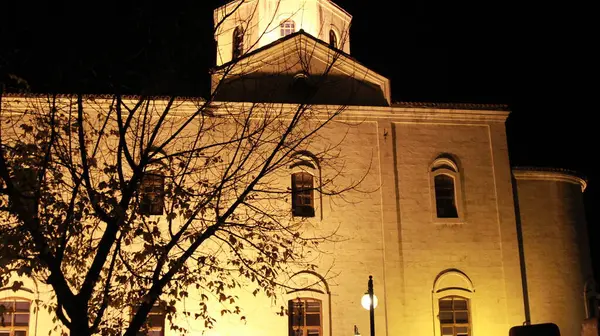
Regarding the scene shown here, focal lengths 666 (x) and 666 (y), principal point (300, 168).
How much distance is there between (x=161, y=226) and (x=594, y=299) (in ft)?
47.8

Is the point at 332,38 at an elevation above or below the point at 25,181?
above

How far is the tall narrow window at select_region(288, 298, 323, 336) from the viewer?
19.3 meters

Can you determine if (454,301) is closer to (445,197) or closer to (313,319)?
(445,197)

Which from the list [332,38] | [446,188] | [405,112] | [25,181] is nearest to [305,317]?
[446,188]

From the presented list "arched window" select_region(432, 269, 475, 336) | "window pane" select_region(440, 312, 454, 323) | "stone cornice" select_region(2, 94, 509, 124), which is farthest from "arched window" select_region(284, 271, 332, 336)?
"stone cornice" select_region(2, 94, 509, 124)

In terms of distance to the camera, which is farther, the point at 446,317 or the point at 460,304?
the point at 460,304

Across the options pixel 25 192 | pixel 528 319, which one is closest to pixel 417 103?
pixel 528 319

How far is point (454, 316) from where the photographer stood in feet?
65.9

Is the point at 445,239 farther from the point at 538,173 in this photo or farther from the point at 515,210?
the point at 538,173

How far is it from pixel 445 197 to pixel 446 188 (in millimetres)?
298

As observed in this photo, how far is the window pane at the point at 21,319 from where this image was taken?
736 inches

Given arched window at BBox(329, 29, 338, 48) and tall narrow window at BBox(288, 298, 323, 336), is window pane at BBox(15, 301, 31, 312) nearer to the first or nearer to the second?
tall narrow window at BBox(288, 298, 323, 336)

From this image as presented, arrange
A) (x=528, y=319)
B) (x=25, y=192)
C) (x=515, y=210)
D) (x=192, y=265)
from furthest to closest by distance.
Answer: (x=515, y=210) < (x=528, y=319) < (x=192, y=265) < (x=25, y=192)

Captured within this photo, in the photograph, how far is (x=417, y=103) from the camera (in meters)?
21.5
